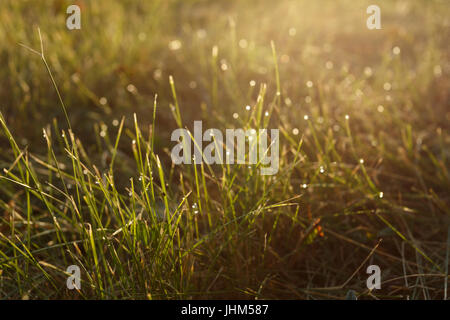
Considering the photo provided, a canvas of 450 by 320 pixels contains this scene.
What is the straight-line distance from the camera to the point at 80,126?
5.60ft

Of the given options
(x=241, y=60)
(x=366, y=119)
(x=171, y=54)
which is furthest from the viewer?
(x=171, y=54)

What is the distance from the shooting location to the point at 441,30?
2402 millimetres

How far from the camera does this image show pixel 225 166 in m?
1.36

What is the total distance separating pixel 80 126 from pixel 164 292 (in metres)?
1.03

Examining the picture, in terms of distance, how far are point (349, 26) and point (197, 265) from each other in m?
2.17

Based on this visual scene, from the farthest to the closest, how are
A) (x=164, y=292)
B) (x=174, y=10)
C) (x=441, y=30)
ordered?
(x=174, y=10)
(x=441, y=30)
(x=164, y=292)

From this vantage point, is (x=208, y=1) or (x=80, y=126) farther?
(x=208, y=1)

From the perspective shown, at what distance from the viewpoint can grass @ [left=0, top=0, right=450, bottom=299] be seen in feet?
3.10

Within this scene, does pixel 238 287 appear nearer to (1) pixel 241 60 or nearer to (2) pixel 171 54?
(1) pixel 241 60

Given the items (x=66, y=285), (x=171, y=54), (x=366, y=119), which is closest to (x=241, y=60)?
(x=171, y=54)

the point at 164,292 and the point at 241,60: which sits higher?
the point at 241,60

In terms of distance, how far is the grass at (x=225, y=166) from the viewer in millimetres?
944
